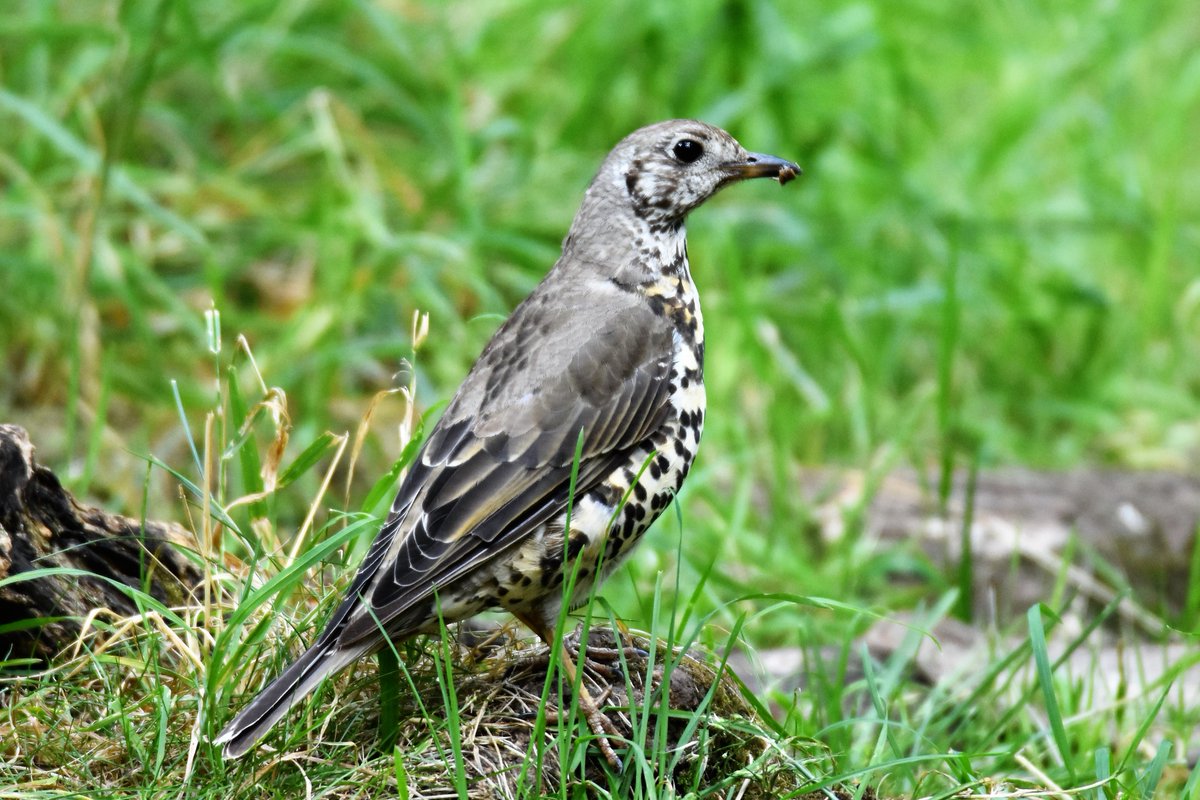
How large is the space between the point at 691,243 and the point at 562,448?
4161 millimetres

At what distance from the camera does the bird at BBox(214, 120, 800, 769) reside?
329 cm

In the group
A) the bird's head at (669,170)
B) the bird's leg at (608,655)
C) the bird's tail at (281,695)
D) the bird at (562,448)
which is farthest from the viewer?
the bird's head at (669,170)

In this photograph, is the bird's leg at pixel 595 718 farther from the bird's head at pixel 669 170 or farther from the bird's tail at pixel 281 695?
the bird's head at pixel 669 170

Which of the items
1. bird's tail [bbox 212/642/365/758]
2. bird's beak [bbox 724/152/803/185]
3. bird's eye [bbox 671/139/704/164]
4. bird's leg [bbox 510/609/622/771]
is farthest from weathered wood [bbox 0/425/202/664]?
bird's beak [bbox 724/152/803/185]

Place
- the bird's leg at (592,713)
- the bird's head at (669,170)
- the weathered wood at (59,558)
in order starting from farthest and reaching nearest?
the bird's head at (669,170), the weathered wood at (59,558), the bird's leg at (592,713)

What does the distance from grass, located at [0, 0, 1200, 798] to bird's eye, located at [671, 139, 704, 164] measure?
130 centimetres

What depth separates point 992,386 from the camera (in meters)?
7.66

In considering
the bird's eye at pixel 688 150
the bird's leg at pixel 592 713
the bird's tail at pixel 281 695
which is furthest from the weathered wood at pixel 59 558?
the bird's eye at pixel 688 150

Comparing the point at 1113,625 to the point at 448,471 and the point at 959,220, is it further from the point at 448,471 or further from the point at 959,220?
the point at 448,471

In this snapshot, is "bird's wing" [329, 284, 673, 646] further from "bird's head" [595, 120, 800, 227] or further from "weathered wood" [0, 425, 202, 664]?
"weathered wood" [0, 425, 202, 664]

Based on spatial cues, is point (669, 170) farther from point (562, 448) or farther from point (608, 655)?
point (608, 655)

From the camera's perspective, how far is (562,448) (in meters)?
3.61

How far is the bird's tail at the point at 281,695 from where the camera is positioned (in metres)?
2.98

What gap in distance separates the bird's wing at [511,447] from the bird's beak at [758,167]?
54cm
